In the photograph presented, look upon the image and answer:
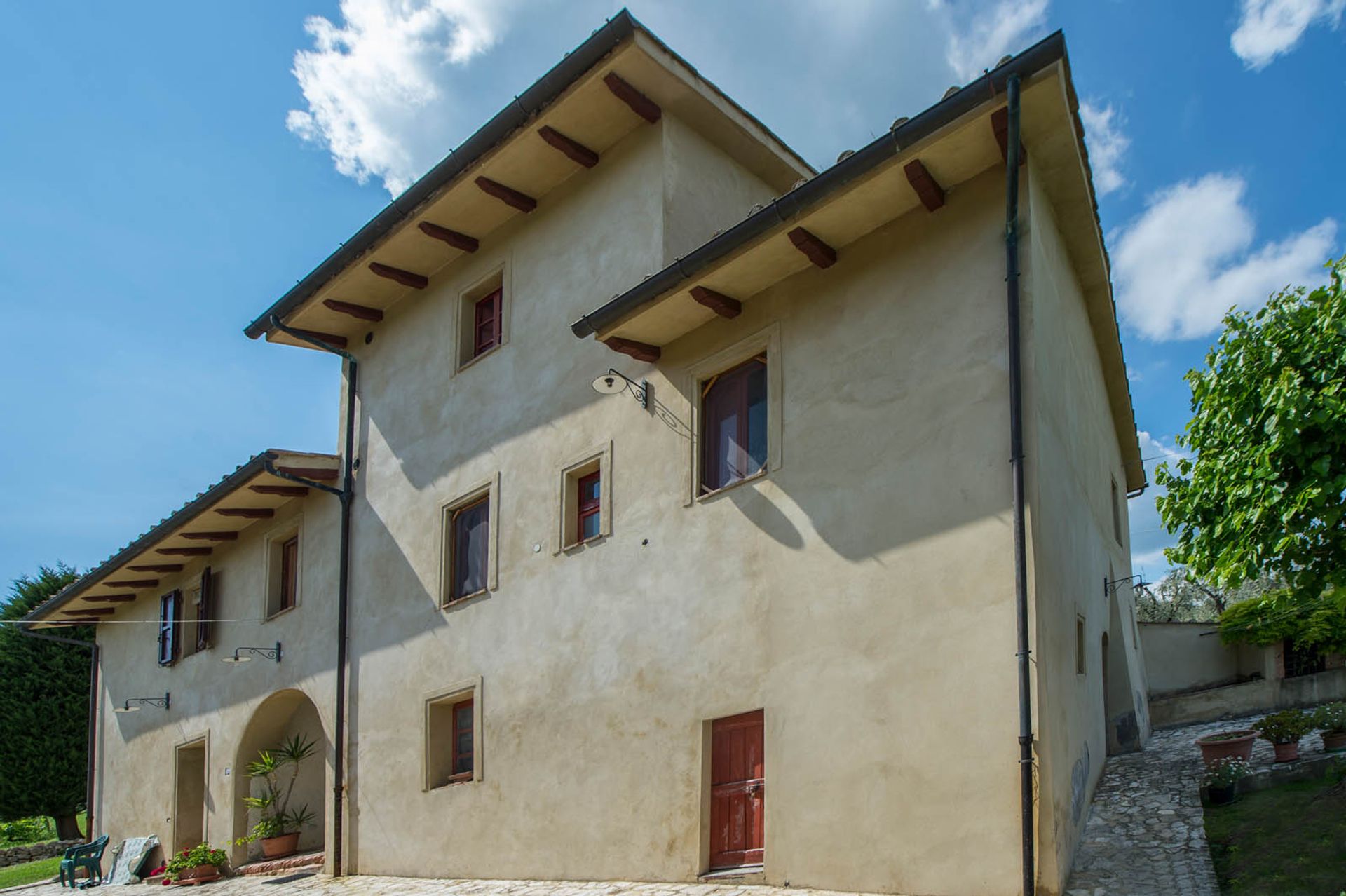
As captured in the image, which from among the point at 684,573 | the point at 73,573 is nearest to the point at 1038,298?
the point at 684,573

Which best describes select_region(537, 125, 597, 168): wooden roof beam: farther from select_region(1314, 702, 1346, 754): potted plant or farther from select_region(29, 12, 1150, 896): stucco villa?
select_region(1314, 702, 1346, 754): potted plant

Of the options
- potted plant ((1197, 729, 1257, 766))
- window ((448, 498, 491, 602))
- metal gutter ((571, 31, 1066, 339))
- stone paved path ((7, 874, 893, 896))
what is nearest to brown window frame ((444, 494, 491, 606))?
window ((448, 498, 491, 602))

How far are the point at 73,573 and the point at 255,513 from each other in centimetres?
1644

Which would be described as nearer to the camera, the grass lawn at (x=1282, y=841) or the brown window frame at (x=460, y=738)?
the grass lawn at (x=1282, y=841)

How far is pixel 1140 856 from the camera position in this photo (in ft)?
28.8

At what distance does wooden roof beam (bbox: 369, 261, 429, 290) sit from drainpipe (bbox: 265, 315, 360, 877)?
1896 mm

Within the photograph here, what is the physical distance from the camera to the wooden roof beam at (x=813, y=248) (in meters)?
10.3

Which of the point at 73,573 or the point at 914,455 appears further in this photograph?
the point at 73,573

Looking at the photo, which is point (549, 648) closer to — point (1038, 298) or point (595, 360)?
point (595, 360)

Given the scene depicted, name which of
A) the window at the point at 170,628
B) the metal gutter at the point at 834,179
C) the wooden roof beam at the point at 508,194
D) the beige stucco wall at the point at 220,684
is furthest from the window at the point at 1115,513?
the window at the point at 170,628

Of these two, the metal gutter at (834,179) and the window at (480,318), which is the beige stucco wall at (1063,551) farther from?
the window at (480,318)

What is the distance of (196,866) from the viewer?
1716cm

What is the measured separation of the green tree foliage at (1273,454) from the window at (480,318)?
8730mm

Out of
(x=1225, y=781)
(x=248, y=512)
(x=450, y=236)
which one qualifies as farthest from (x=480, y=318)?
(x=1225, y=781)
